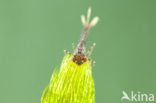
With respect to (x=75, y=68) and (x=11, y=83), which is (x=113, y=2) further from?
(x=75, y=68)

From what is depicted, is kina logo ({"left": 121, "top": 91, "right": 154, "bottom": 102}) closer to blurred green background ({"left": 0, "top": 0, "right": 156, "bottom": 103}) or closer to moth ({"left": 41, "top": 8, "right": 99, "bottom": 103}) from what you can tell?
blurred green background ({"left": 0, "top": 0, "right": 156, "bottom": 103})

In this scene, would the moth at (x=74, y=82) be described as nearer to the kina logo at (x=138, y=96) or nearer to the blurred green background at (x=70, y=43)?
the blurred green background at (x=70, y=43)

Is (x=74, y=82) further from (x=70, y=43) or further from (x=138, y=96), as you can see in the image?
(x=138, y=96)

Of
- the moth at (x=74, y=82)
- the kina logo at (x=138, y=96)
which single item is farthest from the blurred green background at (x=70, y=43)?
the moth at (x=74, y=82)

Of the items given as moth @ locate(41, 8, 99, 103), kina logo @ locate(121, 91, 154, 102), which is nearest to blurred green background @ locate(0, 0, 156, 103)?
kina logo @ locate(121, 91, 154, 102)

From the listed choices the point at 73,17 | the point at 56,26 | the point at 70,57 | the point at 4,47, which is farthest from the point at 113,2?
the point at 70,57

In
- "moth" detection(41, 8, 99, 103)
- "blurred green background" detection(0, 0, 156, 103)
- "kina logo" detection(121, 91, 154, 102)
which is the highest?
"blurred green background" detection(0, 0, 156, 103)

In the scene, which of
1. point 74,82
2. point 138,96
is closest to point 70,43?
point 138,96

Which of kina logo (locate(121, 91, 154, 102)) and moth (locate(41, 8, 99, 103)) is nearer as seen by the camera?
moth (locate(41, 8, 99, 103))
